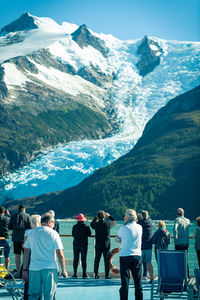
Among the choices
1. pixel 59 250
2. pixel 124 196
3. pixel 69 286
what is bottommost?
pixel 69 286

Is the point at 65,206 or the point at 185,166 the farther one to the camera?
→ the point at 65,206

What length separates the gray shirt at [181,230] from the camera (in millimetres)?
14203

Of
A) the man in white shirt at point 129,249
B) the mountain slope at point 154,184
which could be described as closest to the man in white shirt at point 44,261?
the man in white shirt at point 129,249

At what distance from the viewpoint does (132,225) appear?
10.2m

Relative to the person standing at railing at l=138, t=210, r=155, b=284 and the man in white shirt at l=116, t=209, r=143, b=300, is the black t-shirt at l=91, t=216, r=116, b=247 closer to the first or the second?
the person standing at railing at l=138, t=210, r=155, b=284

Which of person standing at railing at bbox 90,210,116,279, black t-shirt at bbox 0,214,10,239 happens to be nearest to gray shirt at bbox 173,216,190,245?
→ person standing at railing at bbox 90,210,116,279

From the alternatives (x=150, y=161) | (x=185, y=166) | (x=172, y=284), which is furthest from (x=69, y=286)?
(x=150, y=161)

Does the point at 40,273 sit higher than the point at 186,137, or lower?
lower

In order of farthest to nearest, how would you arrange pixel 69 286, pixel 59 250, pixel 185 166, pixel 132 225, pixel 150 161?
pixel 150 161
pixel 185 166
pixel 69 286
pixel 132 225
pixel 59 250

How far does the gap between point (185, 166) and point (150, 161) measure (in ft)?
60.2

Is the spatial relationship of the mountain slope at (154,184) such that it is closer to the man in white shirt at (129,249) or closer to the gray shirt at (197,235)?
the gray shirt at (197,235)

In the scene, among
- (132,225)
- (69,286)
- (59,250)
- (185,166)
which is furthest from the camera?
(185,166)

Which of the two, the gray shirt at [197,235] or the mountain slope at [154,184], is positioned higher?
the mountain slope at [154,184]

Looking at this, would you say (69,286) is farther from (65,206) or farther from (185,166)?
(65,206)
